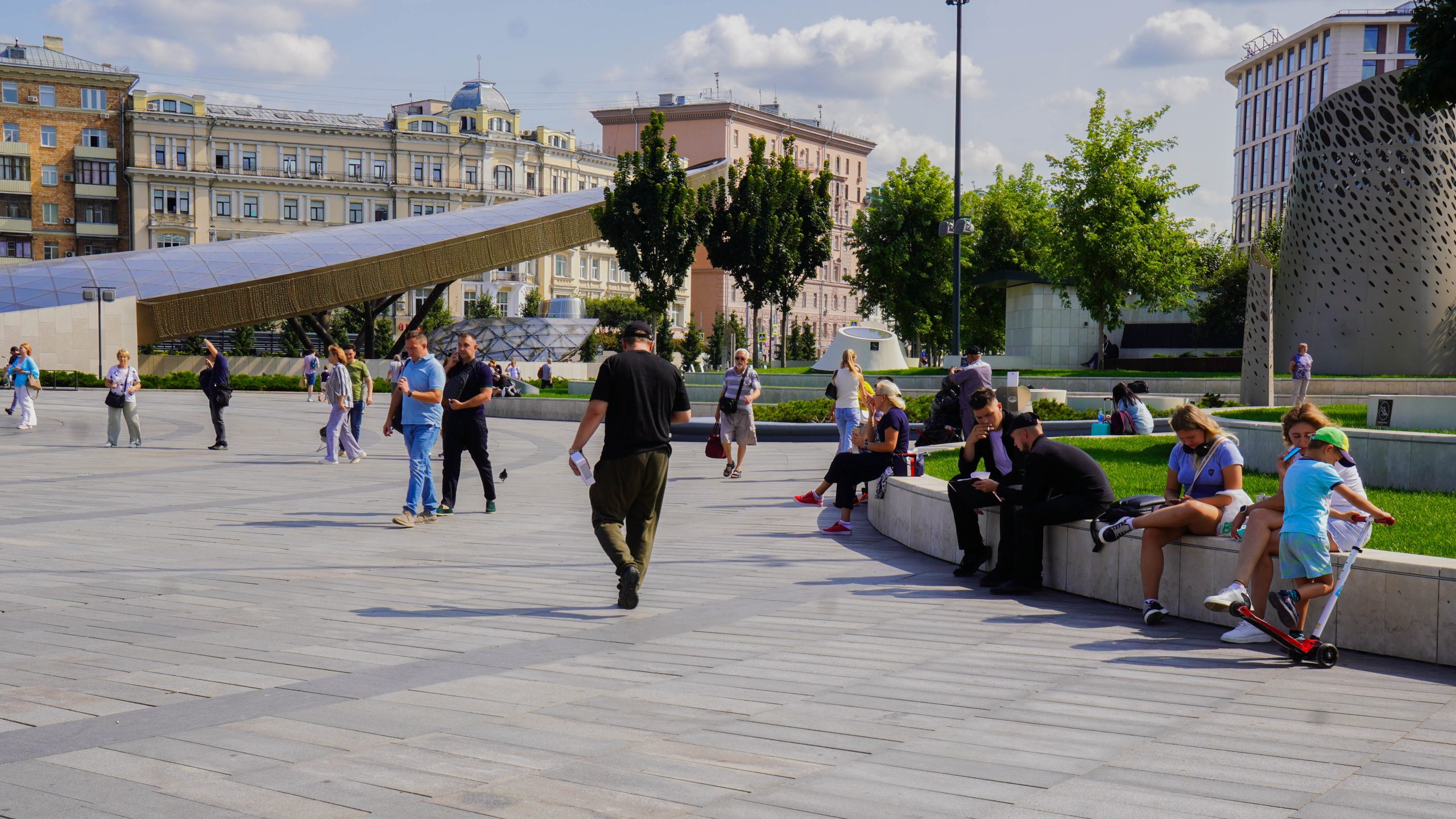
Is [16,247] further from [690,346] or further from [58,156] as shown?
[690,346]

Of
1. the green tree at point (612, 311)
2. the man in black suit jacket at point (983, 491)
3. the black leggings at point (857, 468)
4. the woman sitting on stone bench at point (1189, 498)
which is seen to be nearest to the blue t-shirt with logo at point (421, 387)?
the black leggings at point (857, 468)

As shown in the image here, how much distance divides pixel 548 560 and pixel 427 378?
2612mm

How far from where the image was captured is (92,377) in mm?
41812

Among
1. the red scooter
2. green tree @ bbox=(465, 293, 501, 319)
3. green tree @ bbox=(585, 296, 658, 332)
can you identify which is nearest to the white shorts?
the red scooter

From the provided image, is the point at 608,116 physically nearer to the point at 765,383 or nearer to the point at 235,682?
the point at 765,383

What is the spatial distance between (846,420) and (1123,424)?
3937mm

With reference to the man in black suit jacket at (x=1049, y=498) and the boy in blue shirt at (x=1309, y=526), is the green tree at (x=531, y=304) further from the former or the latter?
the boy in blue shirt at (x=1309, y=526)

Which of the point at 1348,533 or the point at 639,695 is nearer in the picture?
the point at 639,695

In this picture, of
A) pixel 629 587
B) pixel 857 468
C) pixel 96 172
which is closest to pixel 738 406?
pixel 857 468

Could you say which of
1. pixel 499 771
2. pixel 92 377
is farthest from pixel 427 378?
pixel 92 377

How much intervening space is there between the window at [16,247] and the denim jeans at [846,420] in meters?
83.1

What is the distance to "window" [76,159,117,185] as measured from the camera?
83062 millimetres

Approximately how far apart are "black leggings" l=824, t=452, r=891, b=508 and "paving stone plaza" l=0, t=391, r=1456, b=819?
1211 mm

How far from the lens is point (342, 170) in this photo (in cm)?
8925
